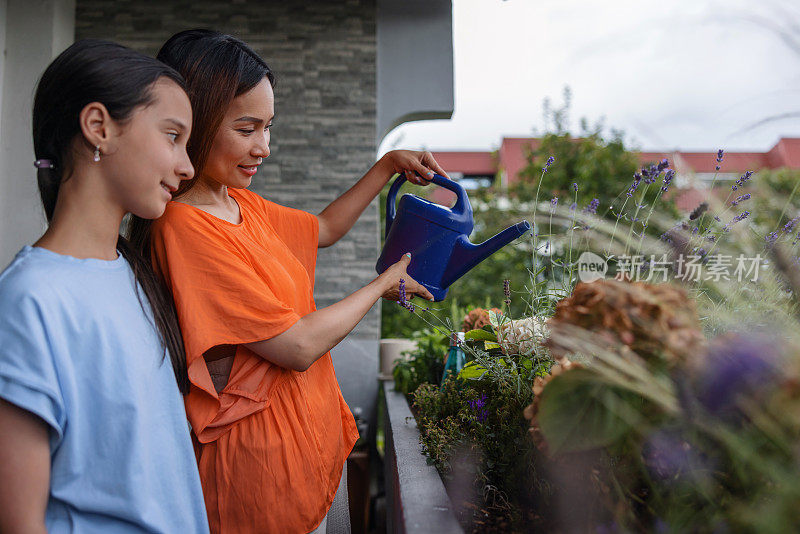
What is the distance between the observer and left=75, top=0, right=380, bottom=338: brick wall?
3.40 metres

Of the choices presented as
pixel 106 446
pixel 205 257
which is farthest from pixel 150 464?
pixel 205 257

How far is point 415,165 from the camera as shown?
141cm

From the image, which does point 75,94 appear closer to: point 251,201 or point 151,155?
point 151,155

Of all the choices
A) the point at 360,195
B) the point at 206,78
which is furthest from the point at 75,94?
the point at 360,195

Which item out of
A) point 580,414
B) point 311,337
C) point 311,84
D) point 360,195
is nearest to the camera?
point 580,414

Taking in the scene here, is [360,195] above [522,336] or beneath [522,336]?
above

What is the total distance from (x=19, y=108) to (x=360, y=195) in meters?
2.58

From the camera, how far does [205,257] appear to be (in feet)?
3.32

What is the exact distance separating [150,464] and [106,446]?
0.27ft

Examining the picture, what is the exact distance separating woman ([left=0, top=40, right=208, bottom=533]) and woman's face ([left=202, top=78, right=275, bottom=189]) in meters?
0.14

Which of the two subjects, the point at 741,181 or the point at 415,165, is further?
the point at 415,165

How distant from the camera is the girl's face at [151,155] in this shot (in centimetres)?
88

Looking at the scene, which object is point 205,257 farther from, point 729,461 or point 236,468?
point 729,461

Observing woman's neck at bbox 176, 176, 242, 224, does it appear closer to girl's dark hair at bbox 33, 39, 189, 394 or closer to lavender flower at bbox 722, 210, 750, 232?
girl's dark hair at bbox 33, 39, 189, 394
